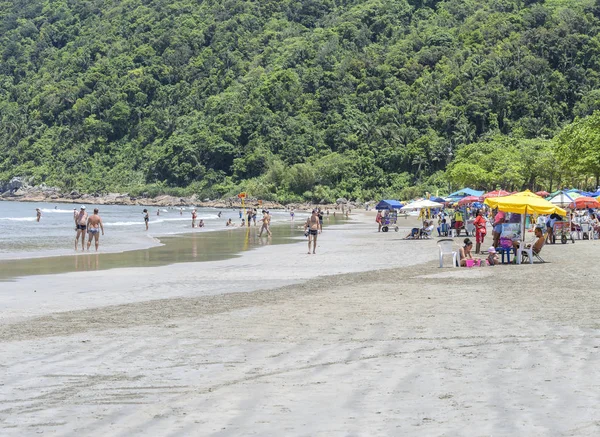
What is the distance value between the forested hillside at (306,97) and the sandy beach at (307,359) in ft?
186

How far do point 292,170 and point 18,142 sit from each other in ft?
236

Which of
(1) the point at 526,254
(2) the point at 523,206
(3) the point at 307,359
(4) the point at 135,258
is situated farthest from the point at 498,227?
(3) the point at 307,359

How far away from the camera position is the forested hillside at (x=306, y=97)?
11688 centimetres

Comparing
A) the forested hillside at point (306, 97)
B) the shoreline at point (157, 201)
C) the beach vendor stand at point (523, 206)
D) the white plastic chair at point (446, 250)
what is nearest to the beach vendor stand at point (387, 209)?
the beach vendor stand at point (523, 206)

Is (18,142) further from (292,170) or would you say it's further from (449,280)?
(449,280)

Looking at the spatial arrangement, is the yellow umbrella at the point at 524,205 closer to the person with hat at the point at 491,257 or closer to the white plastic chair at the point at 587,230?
the person with hat at the point at 491,257

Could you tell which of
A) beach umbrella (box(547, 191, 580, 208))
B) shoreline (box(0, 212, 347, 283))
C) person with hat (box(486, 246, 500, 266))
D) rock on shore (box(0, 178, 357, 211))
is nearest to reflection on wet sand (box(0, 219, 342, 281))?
shoreline (box(0, 212, 347, 283))

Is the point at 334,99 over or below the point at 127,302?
over

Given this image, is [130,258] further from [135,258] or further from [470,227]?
[470,227]

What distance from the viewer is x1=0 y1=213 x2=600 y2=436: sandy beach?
20.1 feet

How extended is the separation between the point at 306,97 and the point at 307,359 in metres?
135

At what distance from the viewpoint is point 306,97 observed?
142 metres

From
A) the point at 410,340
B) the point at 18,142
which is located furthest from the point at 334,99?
the point at 410,340

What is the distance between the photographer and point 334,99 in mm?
138875
